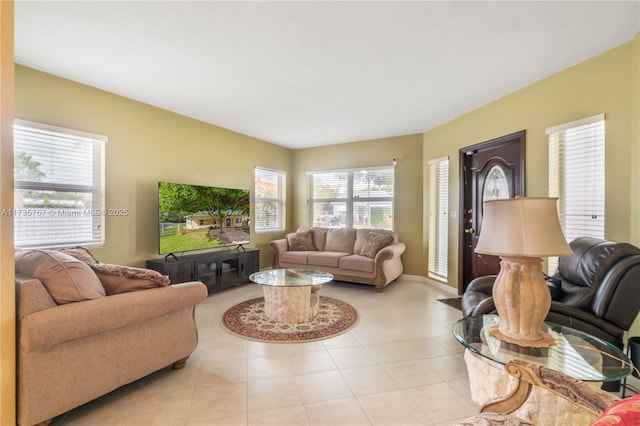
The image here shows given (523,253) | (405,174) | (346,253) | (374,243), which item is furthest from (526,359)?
(405,174)

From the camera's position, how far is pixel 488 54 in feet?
8.24

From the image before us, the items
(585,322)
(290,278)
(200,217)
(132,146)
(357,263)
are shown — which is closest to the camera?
(585,322)

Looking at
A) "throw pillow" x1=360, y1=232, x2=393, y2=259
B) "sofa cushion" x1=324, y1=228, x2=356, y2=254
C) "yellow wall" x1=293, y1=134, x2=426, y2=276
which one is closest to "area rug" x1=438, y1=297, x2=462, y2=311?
"yellow wall" x1=293, y1=134, x2=426, y2=276

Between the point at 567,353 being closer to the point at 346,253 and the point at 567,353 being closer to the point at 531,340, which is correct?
the point at 531,340

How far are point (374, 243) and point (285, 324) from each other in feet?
7.03

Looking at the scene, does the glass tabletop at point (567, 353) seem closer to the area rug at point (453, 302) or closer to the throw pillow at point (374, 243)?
the area rug at point (453, 302)

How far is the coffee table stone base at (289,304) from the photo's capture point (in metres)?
3.15

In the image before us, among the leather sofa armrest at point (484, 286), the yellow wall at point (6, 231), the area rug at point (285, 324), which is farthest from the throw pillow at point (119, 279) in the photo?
the leather sofa armrest at point (484, 286)

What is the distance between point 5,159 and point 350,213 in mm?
4887

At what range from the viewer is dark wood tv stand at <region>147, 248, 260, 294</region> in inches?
144

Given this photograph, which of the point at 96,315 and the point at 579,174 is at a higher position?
the point at 579,174

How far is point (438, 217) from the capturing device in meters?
4.79

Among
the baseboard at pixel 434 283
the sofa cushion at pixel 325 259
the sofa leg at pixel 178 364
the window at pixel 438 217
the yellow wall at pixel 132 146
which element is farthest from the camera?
the sofa cushion at pixel 325 259

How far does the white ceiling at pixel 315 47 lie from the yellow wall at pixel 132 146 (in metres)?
0.19
